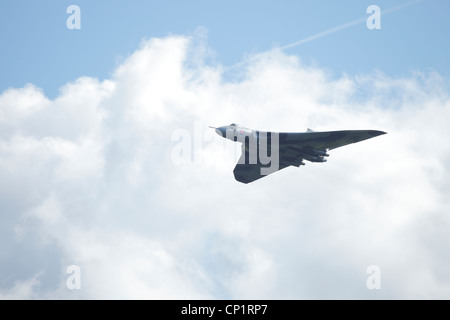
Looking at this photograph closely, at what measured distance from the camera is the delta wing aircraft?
61.5 m

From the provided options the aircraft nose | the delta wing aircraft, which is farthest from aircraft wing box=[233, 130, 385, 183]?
the aircraft nose

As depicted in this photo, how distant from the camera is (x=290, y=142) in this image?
63.4 metres

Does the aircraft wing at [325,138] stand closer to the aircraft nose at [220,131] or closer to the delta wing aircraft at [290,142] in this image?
the delta wing aircraft at [290,142]

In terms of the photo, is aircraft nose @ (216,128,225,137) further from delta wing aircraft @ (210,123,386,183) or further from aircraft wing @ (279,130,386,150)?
aircraft wing @ (279,130,386,150)

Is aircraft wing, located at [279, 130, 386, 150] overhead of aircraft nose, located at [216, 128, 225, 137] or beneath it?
beneath

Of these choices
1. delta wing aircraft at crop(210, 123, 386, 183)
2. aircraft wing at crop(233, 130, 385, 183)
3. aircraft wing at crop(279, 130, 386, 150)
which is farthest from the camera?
delta wing aircraft at crop(210, 123, 386, 183)

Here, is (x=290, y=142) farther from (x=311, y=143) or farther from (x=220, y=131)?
(x=220, y=131)

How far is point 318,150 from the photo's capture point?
63781 millimetres

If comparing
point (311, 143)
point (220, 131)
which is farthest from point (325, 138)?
point (220, 131)

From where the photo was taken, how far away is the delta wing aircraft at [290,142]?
61.5m
